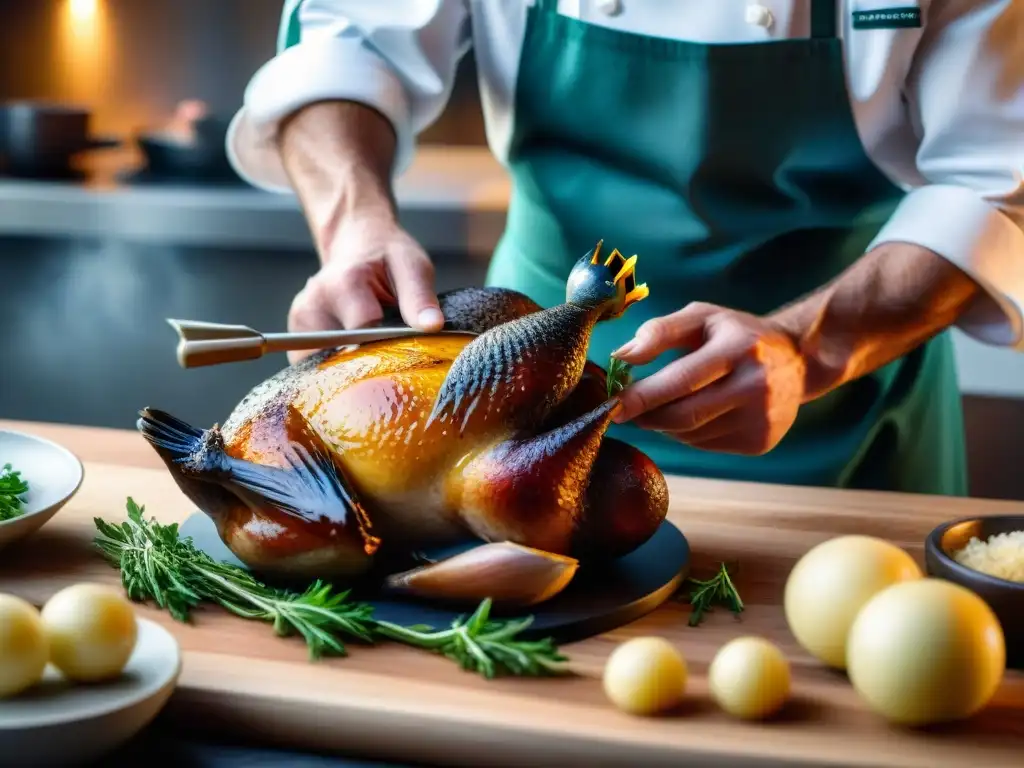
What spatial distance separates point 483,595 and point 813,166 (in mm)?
828

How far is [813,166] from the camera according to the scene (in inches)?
62.9

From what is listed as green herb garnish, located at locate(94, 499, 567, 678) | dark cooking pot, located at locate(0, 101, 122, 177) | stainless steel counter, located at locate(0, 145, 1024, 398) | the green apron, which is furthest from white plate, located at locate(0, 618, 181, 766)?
dark cooking pot, located at locate(0, 101, 122, 177)

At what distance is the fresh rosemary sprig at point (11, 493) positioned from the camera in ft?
3.88

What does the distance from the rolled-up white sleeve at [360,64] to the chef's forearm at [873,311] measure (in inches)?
24.4

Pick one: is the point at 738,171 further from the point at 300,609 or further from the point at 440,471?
the point at 300,609

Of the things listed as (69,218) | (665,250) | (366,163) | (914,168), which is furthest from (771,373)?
(69,218)

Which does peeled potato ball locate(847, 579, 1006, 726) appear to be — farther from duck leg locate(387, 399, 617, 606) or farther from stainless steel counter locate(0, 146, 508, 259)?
stainless steel counter locate(0, 146, 508, 259)

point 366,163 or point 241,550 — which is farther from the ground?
point 366,163

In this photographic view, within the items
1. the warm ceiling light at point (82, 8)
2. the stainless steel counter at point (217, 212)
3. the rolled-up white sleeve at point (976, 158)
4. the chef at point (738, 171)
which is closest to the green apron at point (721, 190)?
the chef at point (738, 171)

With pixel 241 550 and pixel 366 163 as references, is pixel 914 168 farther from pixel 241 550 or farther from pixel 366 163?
pixel 241 550

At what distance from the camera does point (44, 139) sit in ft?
9.91

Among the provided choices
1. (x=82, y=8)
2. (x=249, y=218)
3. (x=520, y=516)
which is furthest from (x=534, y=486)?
(x=82, y=8)

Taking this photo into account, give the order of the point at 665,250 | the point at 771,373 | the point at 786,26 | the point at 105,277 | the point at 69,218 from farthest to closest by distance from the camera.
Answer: the point at 105,277
the point at 69,218
the point at 665,250
the point at 786,26
the point at 771,373

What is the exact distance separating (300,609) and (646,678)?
0.98 feet
